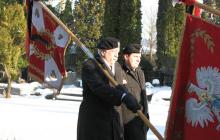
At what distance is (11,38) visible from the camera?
20094 mm

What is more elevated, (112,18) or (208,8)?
(112,18)

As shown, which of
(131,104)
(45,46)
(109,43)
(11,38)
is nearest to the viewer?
(131,104)

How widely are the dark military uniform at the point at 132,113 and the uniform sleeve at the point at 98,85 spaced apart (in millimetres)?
609

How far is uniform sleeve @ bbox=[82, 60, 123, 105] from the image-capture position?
181 inches

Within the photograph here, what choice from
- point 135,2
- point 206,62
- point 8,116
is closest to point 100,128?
point 206,62

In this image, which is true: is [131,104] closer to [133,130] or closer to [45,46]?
[133,130]

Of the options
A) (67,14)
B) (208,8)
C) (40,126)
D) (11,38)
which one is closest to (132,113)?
(208,8)

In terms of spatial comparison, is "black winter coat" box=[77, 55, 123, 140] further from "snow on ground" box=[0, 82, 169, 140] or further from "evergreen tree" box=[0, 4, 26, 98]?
"evergreen tree" box=[0, 4, 26, 98]

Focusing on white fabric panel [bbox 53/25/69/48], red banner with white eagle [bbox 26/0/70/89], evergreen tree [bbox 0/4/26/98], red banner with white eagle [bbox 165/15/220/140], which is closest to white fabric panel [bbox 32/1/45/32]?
red banner with white eagle [bbox 26/0/70/89]

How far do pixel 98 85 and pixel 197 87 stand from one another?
42.1 inches

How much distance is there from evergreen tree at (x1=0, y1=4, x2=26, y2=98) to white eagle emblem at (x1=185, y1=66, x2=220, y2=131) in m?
16.4

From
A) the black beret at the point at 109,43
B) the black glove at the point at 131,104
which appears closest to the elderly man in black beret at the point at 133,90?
the black beret at the point at 109,43

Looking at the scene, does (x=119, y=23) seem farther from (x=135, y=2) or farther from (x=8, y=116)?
(x=8, y=116)

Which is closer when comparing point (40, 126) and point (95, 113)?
point (95, 113)
